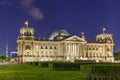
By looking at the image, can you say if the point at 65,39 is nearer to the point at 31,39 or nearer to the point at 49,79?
the point at 31,39

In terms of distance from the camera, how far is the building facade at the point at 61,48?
165m

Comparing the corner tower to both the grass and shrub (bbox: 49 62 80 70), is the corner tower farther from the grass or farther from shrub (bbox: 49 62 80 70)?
the grass

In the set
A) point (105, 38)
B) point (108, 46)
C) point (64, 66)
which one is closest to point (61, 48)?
point (108, 46)

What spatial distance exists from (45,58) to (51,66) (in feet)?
351

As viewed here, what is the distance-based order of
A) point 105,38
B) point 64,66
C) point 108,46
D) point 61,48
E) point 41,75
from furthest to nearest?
point 105,38 → point 108,46 → point 61,48 → point 64,66 → point 41,75

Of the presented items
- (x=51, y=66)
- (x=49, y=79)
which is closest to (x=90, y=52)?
(x=51, y=66)

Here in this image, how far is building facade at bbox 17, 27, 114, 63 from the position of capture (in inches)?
6496

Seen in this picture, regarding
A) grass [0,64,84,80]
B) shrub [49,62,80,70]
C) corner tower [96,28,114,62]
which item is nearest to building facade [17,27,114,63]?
corner tower [96,28,114,62]

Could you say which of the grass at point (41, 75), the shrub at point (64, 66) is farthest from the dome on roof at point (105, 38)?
the grass at point (41, 75)

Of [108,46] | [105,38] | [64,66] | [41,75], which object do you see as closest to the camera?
[41,75]

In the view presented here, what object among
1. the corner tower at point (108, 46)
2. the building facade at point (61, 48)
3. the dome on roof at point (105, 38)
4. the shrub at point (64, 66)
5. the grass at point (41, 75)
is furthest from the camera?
the dome on roof at point (105, 38)

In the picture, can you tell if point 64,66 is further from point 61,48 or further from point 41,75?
point 61,48

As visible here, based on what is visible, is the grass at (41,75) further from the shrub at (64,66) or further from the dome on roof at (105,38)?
the dome on roof at (105,38)

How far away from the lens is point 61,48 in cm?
17338
